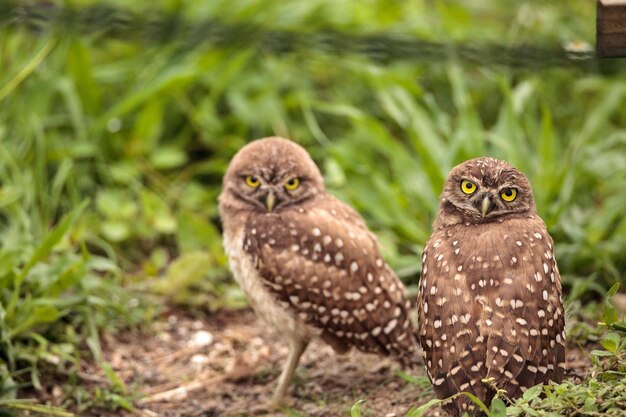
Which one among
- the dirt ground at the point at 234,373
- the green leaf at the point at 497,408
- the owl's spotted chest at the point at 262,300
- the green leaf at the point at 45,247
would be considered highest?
the green leaf at the point at 45,247

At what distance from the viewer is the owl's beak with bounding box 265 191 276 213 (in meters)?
5.11

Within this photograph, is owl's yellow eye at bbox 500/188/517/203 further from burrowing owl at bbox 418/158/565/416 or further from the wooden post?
the wooden post

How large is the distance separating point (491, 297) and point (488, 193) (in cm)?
49

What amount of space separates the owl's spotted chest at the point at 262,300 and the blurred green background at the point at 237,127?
864 mm

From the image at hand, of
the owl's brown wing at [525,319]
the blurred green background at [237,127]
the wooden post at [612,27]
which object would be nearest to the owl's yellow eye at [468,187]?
the owl's brown wing at [525,319]

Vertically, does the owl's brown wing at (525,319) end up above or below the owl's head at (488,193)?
below

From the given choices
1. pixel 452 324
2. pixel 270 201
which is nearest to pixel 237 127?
pixel 270 201

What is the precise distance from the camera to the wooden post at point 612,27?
3.68 metres

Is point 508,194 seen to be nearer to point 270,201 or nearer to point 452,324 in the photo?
point 452,324

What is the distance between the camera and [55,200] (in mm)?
6234

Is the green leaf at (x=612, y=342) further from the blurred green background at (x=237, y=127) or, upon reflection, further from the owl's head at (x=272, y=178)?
the owl's head at (x=272, y=178)

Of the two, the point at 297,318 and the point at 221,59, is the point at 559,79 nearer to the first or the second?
the point at 221,59

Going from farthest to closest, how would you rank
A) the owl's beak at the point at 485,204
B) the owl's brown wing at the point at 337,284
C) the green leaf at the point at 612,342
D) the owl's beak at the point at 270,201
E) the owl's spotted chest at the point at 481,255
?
the owl's beak at the point at 270,201, the owl's brown wing at the point at 337,284, the owl's beak at the point at 485,204, the owl's spotted chest at the point at 481,255, the green leaf at the point at 612,342

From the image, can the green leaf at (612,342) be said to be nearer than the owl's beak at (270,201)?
Yes
